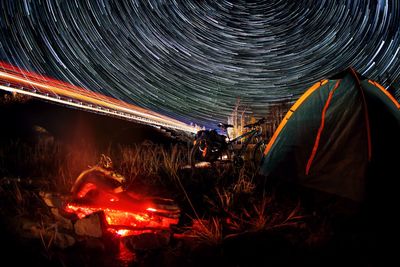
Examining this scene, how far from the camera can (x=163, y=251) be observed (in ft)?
10.8

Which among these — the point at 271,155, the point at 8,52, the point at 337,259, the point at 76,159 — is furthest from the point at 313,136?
the point at 8,52

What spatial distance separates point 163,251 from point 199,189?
A: 1746 millimetres

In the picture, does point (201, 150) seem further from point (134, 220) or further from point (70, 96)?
point (70, 96)

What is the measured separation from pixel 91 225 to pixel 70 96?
27.0 feet

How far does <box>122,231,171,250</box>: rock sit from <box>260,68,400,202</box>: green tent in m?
2.65

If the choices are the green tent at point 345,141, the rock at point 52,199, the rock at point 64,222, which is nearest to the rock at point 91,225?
the rock at point 64,222

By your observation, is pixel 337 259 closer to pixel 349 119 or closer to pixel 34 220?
pixel 349 119

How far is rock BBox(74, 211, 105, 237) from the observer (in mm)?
3416

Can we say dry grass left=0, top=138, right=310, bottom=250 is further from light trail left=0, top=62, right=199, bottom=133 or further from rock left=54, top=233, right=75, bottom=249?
light trail left=0, top=62, right=199, bottom=133

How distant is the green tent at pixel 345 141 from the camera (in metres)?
4.02

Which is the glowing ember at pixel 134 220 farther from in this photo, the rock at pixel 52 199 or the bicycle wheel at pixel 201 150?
the bicycle wheel at pixel 201 150

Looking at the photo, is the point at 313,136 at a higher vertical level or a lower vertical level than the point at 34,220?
higher

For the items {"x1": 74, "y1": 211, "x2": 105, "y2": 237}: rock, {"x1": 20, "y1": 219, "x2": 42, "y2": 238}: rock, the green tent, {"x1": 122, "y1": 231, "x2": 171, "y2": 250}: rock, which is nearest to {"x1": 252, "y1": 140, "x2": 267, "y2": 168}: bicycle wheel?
the green tent

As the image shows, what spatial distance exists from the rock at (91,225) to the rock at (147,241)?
15.7 inches
